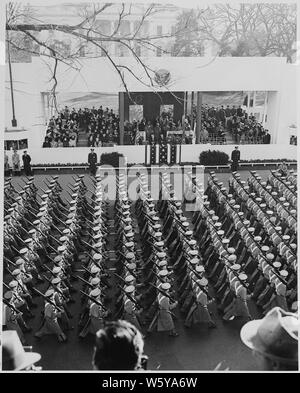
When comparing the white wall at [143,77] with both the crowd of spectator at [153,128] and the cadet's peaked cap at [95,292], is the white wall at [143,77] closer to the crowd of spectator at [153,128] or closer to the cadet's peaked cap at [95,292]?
the crowd of spectator at [153,128]

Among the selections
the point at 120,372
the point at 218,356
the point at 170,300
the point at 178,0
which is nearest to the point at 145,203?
the point at 170,300

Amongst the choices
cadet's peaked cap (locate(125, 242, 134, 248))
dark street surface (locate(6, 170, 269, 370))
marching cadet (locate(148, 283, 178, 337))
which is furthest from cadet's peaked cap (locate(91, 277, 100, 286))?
cadet's peaked cap (locate(125, 242, 134, 248))

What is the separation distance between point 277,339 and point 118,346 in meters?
0.93

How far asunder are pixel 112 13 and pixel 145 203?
409cm

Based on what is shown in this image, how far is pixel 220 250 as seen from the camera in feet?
28.2

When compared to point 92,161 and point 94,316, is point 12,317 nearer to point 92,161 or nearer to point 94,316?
point 94,316

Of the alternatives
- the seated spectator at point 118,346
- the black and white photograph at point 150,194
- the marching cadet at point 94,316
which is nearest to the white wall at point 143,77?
the black and white photograph at point 150,194

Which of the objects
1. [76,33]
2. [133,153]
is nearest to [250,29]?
[133,153]

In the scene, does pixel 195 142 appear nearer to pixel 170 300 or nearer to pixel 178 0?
pixel 170 300

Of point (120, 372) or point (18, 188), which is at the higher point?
point (120, 372)

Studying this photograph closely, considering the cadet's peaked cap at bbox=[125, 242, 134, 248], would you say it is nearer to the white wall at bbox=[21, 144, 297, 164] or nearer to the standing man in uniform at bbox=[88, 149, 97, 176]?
the standing man in uniform at bbox=[88, 149, 97, 176]

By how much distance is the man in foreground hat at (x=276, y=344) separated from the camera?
2.93 metres

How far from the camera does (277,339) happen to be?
2.98 meters

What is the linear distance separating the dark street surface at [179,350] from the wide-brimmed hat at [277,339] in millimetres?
3517
